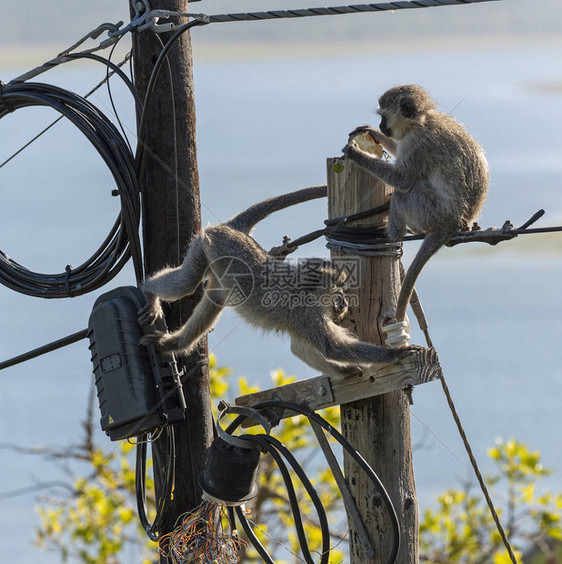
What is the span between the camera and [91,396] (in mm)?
7574

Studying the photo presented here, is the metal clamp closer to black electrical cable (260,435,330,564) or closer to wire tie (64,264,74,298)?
black electrical cable (260,435,330,564)

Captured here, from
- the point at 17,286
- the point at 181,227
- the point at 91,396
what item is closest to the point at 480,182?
the point at 181,227

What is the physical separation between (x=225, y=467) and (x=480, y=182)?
2490mm

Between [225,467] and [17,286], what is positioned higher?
[17,286]

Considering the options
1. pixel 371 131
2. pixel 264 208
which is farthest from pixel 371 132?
pixel 264 208

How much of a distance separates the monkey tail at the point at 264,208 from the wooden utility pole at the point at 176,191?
0.33 meters

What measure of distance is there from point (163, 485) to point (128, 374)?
0.87 meters

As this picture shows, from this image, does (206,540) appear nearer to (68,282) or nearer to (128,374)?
(128,374)

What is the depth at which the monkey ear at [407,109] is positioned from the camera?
221 inches

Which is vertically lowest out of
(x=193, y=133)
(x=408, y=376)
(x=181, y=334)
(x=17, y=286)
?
(x=408, y=376)

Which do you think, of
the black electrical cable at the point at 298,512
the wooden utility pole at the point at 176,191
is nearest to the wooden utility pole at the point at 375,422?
the black electrical cable at the point at 298,512

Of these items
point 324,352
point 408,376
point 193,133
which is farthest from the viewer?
point 193,133

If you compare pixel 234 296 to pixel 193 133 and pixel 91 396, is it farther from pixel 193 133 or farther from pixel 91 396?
pixel 91 396

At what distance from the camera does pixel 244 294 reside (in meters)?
5.32
